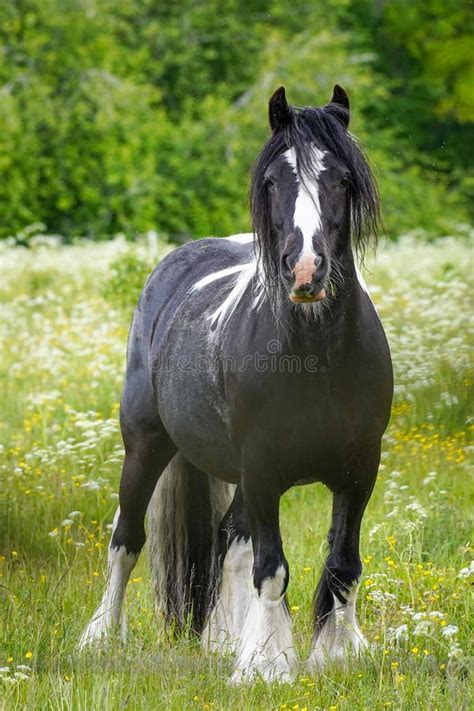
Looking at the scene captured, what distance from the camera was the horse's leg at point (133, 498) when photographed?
554 cm

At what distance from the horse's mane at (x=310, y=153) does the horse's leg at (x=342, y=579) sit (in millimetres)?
880

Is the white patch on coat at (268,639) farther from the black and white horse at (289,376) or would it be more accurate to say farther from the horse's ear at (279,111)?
the horse's ear at (279,111)

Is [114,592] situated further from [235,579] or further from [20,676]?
[20,676]

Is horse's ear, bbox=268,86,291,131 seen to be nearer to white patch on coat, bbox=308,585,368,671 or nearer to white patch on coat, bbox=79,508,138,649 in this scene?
white patch on coat, bbox=308,585,368,671

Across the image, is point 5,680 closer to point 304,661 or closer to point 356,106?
point 304,661

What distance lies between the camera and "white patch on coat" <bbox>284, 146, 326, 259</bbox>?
3.87 metres

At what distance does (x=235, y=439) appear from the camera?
449cm

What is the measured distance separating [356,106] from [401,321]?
1833cm

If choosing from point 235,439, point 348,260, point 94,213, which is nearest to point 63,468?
point 235,439

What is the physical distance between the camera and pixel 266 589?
14.4 ft

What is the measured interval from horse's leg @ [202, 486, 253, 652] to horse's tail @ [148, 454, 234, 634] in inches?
6.3

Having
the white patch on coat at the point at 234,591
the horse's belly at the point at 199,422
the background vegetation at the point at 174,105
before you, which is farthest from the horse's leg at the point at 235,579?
the background vegetation at the point at 174,105

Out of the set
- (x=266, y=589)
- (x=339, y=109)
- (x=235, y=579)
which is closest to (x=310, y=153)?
(x=339, y=109)

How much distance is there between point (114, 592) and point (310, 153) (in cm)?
241
